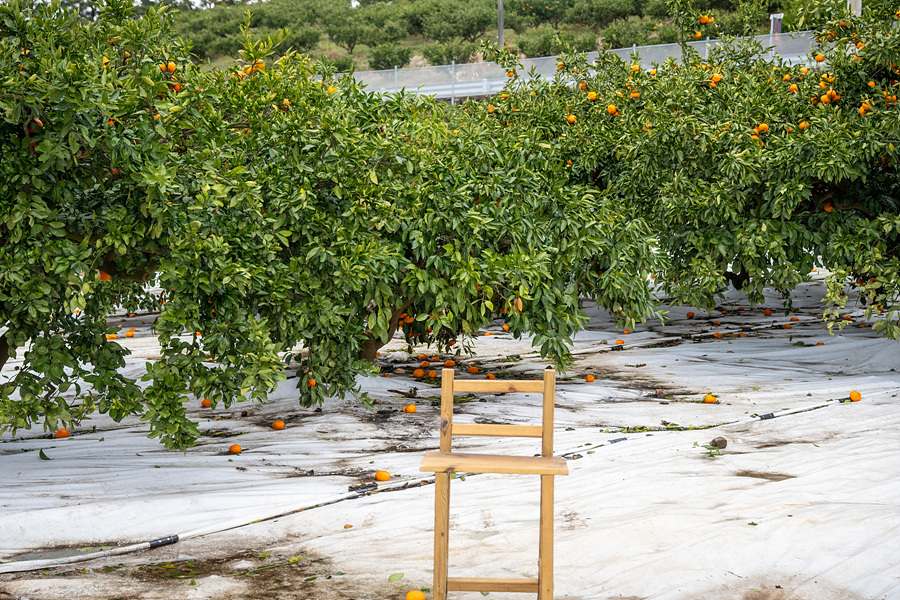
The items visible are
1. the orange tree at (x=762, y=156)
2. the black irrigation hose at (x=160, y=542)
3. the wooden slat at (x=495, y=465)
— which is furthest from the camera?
the orange tree at (x=762, y=156)

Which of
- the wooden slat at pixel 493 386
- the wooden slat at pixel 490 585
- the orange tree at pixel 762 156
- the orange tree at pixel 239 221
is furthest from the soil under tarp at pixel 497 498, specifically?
the orange tree at pixel 762 156

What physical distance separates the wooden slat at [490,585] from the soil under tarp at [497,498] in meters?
0.26

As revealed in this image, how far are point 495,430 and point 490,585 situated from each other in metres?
0.54

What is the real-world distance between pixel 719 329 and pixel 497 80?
11.9 meters

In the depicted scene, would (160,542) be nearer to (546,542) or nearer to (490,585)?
(490,585)

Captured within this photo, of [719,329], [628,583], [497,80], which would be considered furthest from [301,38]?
[628,583]

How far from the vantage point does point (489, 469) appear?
260 cm

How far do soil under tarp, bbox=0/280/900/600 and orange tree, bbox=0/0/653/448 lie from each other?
0.47 m

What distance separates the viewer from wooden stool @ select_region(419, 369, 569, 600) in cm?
263

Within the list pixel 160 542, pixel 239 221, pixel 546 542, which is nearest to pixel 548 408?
pixel 546 542

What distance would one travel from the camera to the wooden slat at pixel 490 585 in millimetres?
2756

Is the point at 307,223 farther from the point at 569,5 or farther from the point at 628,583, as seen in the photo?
the point at 569,5

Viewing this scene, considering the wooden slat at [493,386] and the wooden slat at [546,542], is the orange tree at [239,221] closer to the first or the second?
the wooden slat at [493,386]

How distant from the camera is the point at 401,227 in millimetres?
4824
